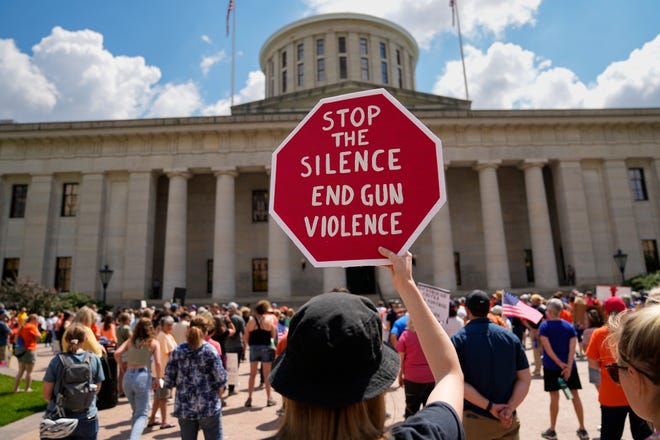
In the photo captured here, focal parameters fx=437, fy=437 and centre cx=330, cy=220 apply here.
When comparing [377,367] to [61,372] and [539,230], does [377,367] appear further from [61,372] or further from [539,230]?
[539,230]

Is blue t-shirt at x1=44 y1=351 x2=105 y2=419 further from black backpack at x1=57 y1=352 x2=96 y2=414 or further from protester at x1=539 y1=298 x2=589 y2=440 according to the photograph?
protester at x1=539 y1=298 x2=589 y2=440

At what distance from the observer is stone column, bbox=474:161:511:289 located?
29375mm

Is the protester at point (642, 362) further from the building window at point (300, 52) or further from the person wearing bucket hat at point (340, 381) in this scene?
the building window at point (300, 52)

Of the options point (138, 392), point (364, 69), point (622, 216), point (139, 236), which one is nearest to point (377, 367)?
point (138, 392)

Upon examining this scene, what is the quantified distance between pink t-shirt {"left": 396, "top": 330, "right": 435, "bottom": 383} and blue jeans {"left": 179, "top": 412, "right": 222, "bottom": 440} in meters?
2.60

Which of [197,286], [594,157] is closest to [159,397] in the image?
[197,286]

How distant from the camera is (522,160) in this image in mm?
31375

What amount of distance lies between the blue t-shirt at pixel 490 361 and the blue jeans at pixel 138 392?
5001mm

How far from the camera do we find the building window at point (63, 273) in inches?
1196

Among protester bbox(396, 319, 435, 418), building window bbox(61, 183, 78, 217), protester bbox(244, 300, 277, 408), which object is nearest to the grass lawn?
protester bbox(244, 300, 277, 408)

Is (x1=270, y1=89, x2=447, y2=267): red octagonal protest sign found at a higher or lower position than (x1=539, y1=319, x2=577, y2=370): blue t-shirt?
higher

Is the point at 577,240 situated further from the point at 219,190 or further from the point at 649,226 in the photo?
the point at 219,190

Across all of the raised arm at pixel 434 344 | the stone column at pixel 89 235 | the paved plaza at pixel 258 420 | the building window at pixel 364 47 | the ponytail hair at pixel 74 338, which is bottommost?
the paved plaza at pixel 258 420

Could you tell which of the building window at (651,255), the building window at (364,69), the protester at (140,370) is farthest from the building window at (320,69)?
the protester at (140,370)
